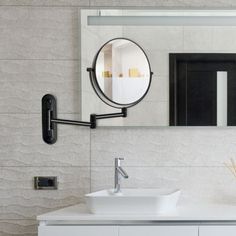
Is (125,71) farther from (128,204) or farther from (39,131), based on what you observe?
(128,204)

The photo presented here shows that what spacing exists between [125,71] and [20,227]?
3.69ft

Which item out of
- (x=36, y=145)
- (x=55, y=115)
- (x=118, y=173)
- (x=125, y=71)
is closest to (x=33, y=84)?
(x=55, y=115)

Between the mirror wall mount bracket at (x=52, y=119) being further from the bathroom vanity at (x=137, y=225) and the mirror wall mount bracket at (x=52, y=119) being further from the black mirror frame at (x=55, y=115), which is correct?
the bathroom vanity at (x=137, y=225)

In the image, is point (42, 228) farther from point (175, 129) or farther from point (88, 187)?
point (175, 129)

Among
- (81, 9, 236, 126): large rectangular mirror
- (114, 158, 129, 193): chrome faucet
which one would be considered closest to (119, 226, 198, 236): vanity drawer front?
(114, 158, 129, 193): chrome faucet

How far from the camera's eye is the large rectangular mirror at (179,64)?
2939 millimetres

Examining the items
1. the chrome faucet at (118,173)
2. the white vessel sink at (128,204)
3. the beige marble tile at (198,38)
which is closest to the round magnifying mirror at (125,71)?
the beige marble tile at (198,38)

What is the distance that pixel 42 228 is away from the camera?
8.09 feet

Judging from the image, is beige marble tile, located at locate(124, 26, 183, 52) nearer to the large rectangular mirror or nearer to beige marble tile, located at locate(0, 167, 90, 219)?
the large rectangular mirror

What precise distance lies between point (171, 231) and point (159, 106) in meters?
0.80

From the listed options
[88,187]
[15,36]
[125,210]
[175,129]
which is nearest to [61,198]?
[88,187]

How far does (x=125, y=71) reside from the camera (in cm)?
295

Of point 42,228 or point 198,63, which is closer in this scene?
point 42,228

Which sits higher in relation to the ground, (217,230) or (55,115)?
(55,115)
